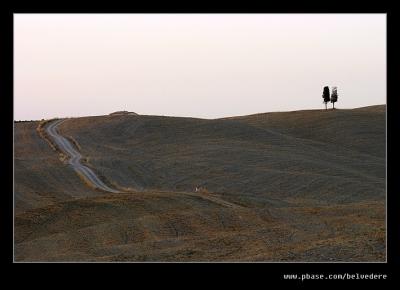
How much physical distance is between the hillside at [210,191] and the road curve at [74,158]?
104 centimetres

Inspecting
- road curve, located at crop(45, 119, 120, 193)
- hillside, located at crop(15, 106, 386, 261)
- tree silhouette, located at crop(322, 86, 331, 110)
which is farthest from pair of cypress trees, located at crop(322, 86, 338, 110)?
road curve, located at crop(45, 119, 120, 193)

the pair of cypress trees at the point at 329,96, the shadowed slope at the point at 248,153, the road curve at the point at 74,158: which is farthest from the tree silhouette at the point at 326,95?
the road curve at the point at 74,158

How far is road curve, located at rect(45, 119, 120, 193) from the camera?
5261 cm

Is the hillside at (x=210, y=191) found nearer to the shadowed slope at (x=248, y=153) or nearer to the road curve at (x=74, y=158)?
the shadowed slope at (x=248, y=153)

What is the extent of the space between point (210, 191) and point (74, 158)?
1949 centimetres

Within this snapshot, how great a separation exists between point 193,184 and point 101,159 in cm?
1201

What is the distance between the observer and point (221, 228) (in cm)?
2962

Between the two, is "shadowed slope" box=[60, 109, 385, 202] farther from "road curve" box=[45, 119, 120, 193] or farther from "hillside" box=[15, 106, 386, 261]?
"road curve" box=[45, 119, 120, 193]

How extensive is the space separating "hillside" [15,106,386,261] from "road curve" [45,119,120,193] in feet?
3.42

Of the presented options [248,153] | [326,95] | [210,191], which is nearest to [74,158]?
[248,153]

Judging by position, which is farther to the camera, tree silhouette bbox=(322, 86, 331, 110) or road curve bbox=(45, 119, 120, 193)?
tree silhouette bbox=(322, 86, 331, 110)

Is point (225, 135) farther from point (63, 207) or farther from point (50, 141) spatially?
point (63, 207)

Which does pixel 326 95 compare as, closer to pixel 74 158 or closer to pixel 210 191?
pixel 74 158
